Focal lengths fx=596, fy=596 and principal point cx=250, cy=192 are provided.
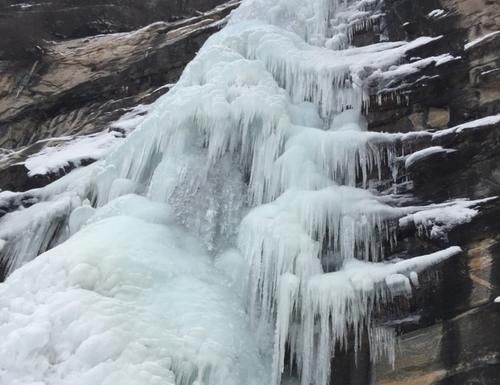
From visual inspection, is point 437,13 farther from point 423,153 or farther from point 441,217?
point 441,217

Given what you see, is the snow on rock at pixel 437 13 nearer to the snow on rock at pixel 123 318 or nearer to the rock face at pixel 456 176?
the rock face at pixel 456 176

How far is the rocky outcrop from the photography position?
400 inches

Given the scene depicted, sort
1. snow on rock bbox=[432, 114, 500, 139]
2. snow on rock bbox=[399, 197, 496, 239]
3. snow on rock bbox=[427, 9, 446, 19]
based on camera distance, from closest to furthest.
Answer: snow on rock bbox=[399, 197, 496, 239]
snow on rock bbox=[432, 114, 500, 139]
snow on rock bbox=[427, 9, 446, 19]

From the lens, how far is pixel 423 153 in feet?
19.8

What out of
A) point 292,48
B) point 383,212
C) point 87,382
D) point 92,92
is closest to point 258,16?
point 292,48

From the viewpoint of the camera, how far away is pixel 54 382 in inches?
181

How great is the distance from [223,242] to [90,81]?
549cm

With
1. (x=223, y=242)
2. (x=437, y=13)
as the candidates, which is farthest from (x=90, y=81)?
(x=437, y=13)

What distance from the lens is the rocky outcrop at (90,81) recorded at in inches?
400

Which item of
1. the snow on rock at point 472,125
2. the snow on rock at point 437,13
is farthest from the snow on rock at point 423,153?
the snow on rock at point 437,13

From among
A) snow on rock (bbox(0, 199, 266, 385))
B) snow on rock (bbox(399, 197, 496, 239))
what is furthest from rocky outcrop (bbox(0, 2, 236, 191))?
snow on rock (bbox(399, 197, 496, 239))

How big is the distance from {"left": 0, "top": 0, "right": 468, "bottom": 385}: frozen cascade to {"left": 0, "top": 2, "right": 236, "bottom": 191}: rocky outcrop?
6.92ft

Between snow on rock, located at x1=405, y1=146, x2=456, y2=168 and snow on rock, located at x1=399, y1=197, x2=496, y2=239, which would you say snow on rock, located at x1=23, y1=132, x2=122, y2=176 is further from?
snow on rock, located at x1=399, y1=197, x2=496, y2=239

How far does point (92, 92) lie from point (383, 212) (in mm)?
6535
